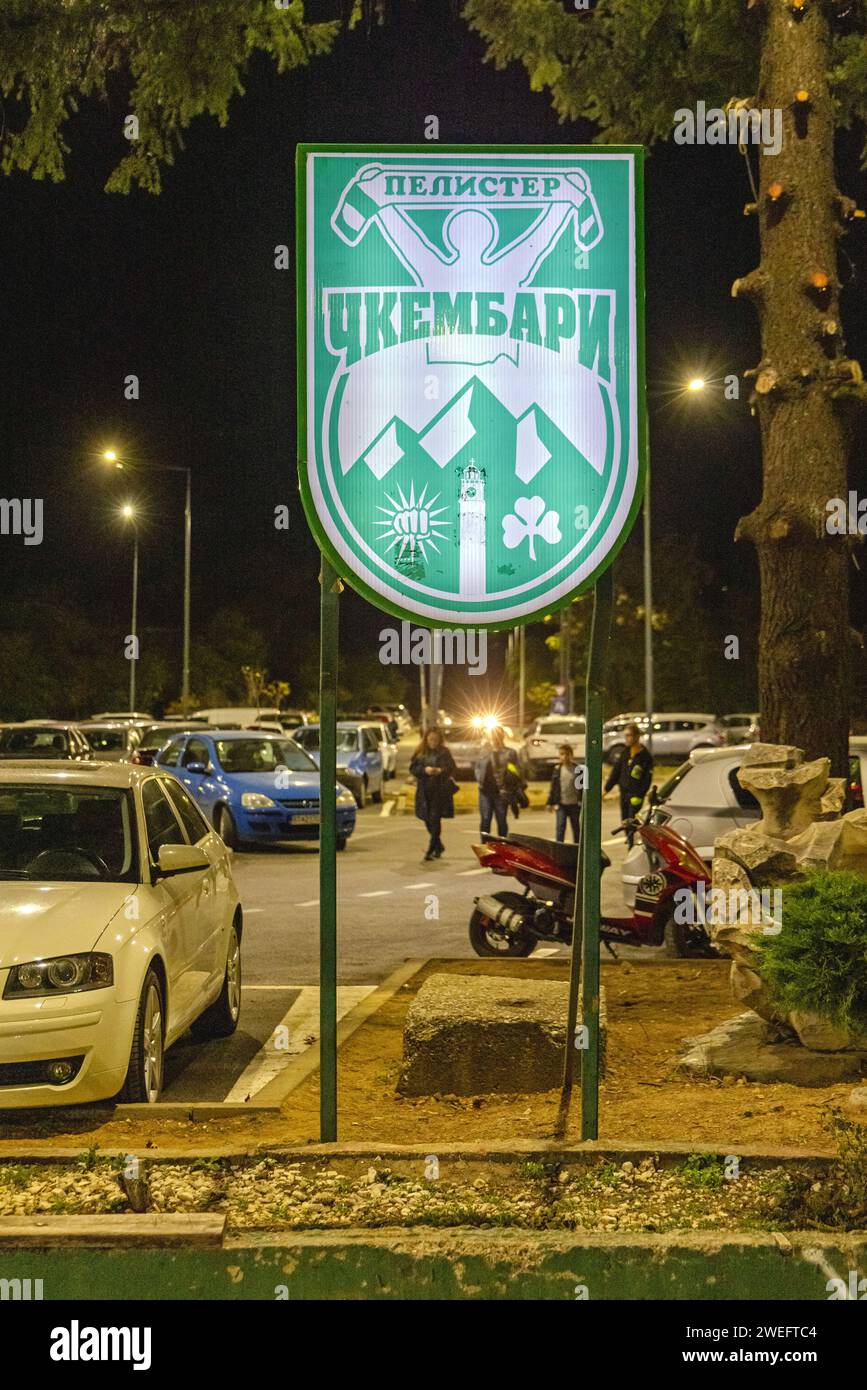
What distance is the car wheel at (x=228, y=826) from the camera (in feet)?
67.7

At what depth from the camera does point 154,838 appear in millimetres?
7762

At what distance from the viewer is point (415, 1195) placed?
5.03 m

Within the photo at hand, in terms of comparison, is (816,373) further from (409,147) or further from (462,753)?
(462,753)

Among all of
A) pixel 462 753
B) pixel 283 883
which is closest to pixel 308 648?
pixel 462 753

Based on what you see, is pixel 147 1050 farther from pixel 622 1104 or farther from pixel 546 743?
pixel 546 743

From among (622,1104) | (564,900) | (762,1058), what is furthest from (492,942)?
(622,1104)

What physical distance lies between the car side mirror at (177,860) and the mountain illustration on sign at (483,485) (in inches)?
80.3

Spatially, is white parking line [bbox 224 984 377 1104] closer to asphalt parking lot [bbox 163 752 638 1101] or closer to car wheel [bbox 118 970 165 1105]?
asphalt parking lot [bbox 163 752 638 1101]

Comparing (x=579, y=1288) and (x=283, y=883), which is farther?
(x=283, y=883)

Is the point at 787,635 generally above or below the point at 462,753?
above

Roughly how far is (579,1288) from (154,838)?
3.83 meters

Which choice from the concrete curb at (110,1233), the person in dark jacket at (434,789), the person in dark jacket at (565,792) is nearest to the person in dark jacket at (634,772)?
the person in dark jacket at (565,792)

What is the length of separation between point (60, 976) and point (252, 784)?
47.7 ft
